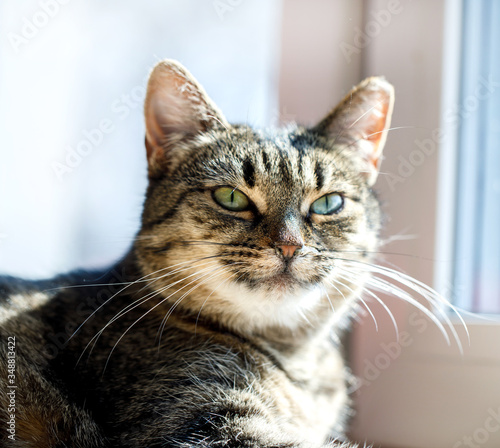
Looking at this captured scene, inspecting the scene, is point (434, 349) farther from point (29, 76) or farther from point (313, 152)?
point (29, 76)

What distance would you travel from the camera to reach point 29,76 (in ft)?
5.86

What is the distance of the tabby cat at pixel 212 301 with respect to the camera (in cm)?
108

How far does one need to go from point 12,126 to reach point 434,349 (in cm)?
164

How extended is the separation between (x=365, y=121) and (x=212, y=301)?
706 millimetres

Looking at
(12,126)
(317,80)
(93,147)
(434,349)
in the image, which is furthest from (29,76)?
(434,349)
